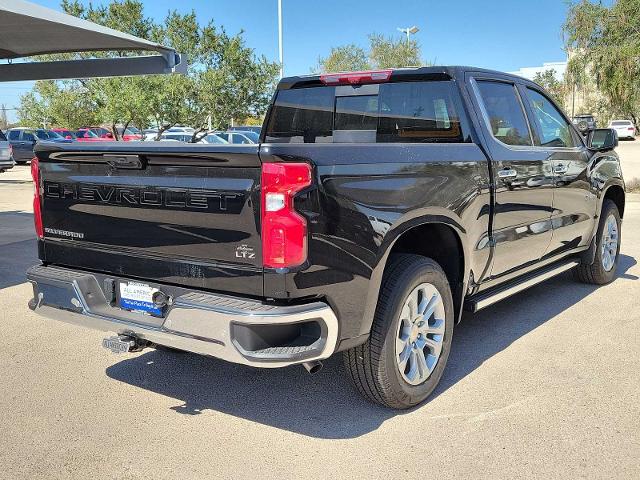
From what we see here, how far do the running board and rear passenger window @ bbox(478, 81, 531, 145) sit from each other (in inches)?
40.0

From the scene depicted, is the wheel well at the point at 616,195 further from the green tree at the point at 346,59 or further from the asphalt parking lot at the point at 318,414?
the green tree at the point at 346,59

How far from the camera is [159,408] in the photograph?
3709mm

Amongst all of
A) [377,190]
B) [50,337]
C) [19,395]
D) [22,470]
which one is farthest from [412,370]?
[50,337]

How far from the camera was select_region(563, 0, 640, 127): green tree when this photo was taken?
17.4m

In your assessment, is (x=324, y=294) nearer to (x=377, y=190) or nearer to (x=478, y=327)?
(x=377, y=190)

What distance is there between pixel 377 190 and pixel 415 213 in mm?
330

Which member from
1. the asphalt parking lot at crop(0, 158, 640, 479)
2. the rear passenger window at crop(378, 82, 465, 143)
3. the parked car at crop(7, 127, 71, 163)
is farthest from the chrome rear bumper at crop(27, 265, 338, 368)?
the parked car at crop(7, 127, 71, 163)

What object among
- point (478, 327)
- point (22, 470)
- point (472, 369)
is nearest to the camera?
point (22, 470)

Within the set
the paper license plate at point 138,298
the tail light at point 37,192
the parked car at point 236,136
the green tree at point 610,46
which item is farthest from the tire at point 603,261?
the parked car at point 236,136

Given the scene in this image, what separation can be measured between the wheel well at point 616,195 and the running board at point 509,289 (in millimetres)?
1169

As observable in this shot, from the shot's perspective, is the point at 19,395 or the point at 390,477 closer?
the point at 390,477

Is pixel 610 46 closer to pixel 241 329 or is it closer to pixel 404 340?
pixel 404 340

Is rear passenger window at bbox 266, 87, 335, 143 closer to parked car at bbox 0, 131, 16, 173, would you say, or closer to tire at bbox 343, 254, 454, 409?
tire at bbox 343, 254, 454, 409

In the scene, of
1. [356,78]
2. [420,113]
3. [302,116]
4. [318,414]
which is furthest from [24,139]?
[318,414]
